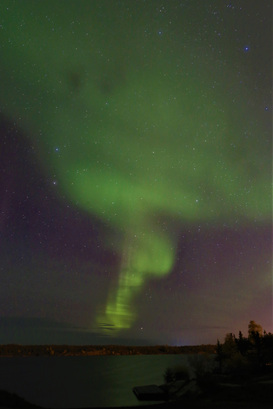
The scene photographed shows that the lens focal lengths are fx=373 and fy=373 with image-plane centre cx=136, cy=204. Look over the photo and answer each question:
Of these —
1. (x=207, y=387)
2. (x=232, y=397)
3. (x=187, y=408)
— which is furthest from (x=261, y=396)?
(x=207, y=387)

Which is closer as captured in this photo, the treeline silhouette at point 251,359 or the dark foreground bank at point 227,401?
the dark foreground bank at point 227,401

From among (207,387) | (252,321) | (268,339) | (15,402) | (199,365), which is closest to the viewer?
(15,402)

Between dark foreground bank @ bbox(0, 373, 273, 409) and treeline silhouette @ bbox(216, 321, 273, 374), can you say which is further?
treeline silhouette @ bbox(216, 321, 273, 374)

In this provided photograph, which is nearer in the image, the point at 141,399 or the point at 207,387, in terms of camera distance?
the point at 207,387

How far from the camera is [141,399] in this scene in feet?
173

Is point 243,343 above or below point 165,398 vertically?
above

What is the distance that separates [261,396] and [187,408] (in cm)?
560

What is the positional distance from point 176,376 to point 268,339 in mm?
16379

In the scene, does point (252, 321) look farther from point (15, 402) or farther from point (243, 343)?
point (15, 402)

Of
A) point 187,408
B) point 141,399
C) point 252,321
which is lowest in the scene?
point 141,399

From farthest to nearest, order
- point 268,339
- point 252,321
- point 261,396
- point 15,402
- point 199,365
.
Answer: point 252,321
point 268,339
point 199,365
point 15,402
point 261,396

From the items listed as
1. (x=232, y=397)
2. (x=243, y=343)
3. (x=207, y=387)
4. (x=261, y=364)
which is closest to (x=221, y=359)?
(x=243, y=343)

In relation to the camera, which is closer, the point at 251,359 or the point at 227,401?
the point at 227,401

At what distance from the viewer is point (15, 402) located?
26.0 metres
